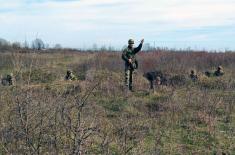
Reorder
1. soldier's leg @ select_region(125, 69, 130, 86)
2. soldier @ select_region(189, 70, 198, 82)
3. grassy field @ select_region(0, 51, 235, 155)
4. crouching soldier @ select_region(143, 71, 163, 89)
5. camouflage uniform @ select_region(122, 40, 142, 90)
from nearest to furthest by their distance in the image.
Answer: grassy field @ select_region(0, 51, 235, 155)
camouflage uniform @ select_region(122, 40, 142, 90)
soldier's leg @ select_region(125, 69, 130, 86)
crouching soldier @ select_region(143, 71, 163, 89)
soldier @ select_region(189, 70, 198, 82)

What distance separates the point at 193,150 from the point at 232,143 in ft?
2.81

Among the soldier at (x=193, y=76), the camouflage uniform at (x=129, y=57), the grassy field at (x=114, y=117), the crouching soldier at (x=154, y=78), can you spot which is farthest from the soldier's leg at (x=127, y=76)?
the soldier at (x=193, y=76)

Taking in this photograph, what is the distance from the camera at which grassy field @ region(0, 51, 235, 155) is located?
19.1 feet

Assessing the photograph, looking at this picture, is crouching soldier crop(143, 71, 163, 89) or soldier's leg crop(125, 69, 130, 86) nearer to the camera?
soldier's leg crop(125, 69, 130, 86)

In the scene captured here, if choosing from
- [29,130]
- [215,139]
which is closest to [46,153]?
[29,130]

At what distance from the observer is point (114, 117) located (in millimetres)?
11070

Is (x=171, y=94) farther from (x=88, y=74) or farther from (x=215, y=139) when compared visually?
(x=88, y=74)

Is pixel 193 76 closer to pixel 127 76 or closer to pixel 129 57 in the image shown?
pixel 127 76

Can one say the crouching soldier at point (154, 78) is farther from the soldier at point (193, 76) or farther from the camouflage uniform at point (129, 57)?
the soldier at point (193, 76)

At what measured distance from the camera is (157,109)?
11727 mm

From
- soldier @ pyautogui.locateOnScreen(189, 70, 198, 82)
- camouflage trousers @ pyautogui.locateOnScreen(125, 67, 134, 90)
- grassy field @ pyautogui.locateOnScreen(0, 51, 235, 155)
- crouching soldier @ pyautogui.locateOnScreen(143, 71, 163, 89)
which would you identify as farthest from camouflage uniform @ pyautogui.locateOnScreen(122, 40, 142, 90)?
soldier @ pyautogui.locateOnScreen(189, 70, 198, 82)

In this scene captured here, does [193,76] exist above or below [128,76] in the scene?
below

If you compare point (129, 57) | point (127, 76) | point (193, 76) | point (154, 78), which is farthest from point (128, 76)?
point (193, 76)

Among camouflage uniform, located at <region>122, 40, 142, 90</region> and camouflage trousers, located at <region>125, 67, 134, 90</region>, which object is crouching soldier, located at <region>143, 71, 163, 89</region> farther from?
camouflage uniform, located at <region>122, 40, 142, 90</region>
